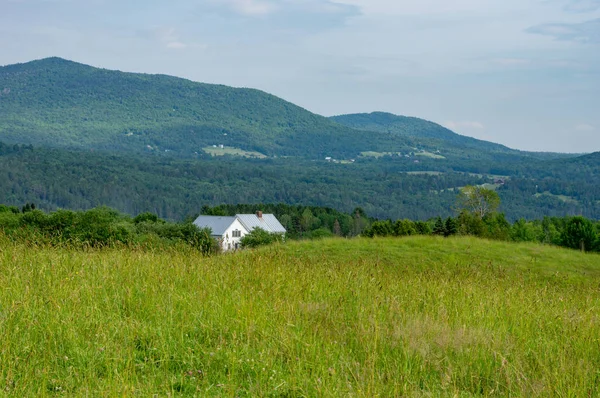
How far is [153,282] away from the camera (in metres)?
7.49

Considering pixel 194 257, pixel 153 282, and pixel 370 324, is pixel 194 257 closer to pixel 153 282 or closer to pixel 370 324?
pixel 153 282

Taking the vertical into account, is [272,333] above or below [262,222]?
above

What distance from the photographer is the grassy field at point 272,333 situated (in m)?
5.08

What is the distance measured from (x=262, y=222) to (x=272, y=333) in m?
126

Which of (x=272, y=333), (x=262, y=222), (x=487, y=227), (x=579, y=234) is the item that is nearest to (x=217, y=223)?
(x=262, y=222)

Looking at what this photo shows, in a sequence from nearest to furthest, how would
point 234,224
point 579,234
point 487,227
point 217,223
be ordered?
point 579,234 < point 487,227 < point 217,223 < point 234,224

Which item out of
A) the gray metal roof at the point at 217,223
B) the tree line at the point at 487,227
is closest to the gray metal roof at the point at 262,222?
the gray metal roof at the point at 217,223

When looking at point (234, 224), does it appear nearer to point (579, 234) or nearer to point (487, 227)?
point (487, 227)

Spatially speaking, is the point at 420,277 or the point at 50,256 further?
the point at 420,277

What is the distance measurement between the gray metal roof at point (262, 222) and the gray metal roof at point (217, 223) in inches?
157

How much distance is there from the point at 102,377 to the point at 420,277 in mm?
5448

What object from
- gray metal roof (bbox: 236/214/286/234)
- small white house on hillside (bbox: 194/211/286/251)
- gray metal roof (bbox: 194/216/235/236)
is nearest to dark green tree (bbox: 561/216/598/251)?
small white house on hillside (bbox: 194/211/286/251)

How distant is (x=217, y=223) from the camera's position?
392 feet

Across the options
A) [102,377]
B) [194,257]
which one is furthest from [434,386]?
[194,257]
